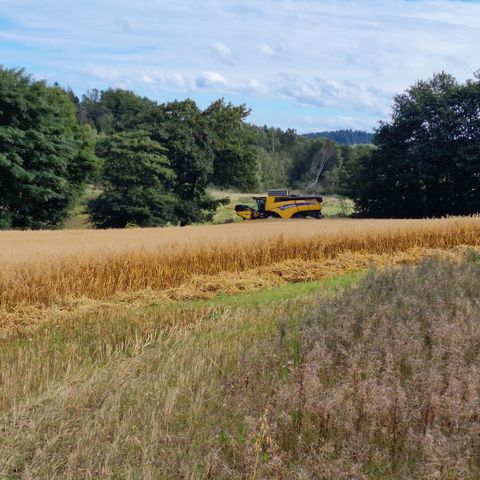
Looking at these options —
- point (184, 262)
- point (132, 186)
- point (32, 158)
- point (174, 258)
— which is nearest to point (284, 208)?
point (132, 186)

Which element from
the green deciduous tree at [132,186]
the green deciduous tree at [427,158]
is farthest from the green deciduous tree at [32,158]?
the green deciduous tree at [427,158]

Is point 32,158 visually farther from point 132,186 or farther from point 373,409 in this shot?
point 373,409

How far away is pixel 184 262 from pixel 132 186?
22.1 m

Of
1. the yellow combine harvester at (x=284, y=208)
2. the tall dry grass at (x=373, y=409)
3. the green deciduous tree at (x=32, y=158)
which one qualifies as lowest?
the tall dry grass at (x=373, y=409)

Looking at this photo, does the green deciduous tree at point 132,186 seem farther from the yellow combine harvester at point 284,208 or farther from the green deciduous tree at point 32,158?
the yellow combine harvester at point 284,208

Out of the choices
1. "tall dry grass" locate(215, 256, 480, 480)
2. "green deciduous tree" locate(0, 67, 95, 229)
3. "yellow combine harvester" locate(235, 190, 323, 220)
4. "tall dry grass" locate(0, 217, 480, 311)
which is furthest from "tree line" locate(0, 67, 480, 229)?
"tall dry grass" locate(215, 256, 480, 480)

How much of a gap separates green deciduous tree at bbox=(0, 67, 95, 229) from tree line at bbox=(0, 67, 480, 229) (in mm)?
60

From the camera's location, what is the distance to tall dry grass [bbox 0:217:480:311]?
34.4 ft

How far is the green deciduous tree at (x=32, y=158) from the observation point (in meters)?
30.0

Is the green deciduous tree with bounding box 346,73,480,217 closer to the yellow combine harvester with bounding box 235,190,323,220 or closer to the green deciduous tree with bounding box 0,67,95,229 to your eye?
the yellow combine harvester with bounding box 235,190,323,220

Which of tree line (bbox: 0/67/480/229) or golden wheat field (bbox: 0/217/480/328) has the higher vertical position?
tree line (bbox: 0/67/480/229)

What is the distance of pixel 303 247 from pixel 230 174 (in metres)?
27.5

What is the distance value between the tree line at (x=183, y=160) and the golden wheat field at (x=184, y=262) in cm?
1397

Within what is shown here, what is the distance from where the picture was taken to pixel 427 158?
3762cm
